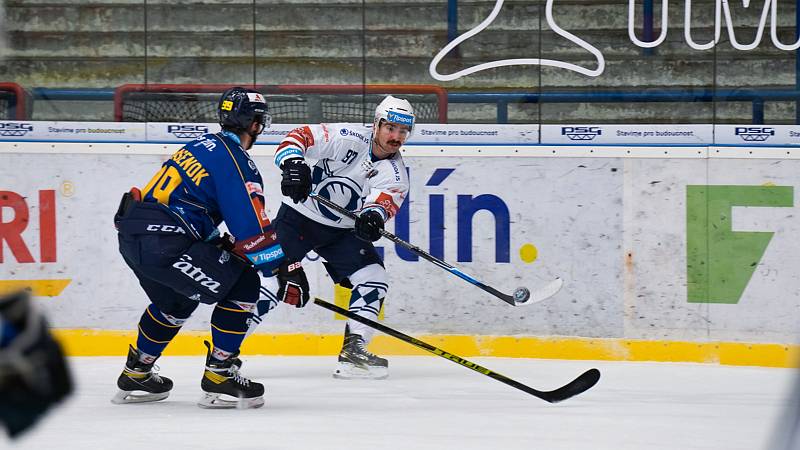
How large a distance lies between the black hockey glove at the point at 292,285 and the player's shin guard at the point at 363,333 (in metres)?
0.92

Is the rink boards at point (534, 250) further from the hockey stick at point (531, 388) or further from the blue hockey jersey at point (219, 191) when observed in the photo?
the blue hockey jersey at point (219, 191)

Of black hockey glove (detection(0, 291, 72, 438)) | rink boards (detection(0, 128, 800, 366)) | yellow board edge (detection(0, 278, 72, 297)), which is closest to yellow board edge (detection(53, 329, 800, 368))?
rink boards (detection(0, 128, 800, 366))

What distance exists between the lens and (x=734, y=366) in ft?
15.9

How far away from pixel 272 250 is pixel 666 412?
4.42 ft

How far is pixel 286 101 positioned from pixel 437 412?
1999 mm

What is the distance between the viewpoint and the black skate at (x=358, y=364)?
451 cm

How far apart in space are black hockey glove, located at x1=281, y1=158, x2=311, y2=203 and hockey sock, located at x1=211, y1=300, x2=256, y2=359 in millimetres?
647

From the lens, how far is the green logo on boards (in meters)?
4.87

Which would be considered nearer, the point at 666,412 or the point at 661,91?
the point at 666,412

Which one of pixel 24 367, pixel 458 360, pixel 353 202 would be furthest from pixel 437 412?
pixel 24 367

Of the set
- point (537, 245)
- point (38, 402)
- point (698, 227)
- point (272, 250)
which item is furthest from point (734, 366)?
point (38, 402)

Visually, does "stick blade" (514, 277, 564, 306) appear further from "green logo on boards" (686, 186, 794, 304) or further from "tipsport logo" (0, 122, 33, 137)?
"tipsport logo" (0, 122, 33, 137)

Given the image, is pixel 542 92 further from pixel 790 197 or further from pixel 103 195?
pixel 103 195

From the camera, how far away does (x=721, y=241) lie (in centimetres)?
490
